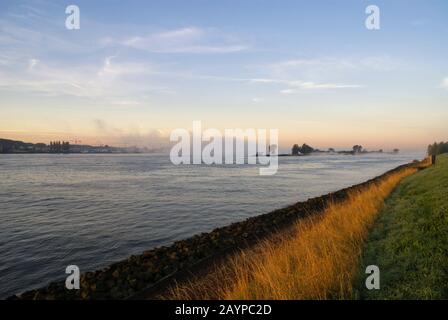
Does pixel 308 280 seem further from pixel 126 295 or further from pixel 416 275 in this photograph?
pixel 126 295

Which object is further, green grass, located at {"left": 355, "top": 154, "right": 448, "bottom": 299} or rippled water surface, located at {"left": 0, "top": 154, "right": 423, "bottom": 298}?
rippled water surface, located at {"left": 0, "top": 154, "right": 423, "bottom": 298}

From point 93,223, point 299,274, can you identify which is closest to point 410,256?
point 299,274

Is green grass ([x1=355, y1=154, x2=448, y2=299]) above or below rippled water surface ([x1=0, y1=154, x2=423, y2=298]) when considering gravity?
above

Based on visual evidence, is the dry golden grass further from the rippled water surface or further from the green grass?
the rippled water surface

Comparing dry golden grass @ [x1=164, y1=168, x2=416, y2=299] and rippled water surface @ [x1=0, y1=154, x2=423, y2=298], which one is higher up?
dry golden grass @ [x1=164, y1=168, x2=416, y2=299]

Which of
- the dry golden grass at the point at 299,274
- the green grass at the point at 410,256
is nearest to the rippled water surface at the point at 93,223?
the dry golden grass at the point at 299,274

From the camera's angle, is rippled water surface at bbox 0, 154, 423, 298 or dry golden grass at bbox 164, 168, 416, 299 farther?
rippled water surface at bbox 0, 154, 423, 298

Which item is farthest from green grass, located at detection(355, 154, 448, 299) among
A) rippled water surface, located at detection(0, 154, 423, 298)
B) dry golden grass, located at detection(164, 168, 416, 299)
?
rippled water surface, located at detection(0, 154, 423, 298)

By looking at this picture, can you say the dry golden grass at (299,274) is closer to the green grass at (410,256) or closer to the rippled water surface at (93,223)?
the green grass at (410,256)

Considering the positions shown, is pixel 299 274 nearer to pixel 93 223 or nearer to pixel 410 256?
pixel 410 256
